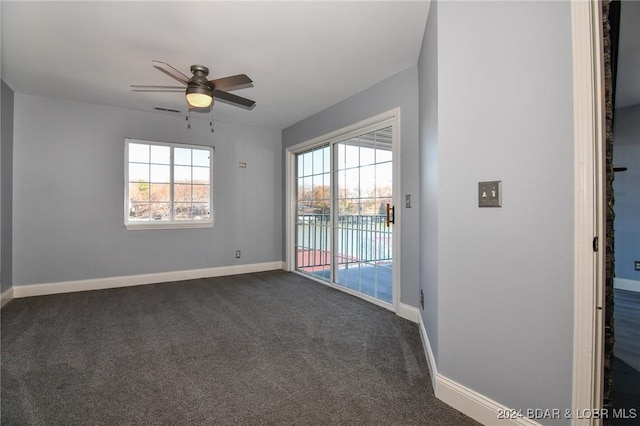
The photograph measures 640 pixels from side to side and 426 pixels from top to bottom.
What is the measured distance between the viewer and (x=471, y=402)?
5.42 ft

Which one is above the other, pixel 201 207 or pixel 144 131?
pixel 144 131

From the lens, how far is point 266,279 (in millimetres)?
4801

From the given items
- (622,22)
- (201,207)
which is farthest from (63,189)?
(622,22)

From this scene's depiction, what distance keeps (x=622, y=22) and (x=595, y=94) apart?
194 cm

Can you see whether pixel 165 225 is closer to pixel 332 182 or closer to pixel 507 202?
pixel 332 182

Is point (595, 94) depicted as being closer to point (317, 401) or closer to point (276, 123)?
point (317, 401)

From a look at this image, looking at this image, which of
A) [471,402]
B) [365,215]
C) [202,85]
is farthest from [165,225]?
[471,402]

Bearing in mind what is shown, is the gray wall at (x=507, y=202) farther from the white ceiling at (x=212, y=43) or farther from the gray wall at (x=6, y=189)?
the gray wall at (x=6, y=189)

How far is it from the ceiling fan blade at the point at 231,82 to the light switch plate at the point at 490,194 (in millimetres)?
2071

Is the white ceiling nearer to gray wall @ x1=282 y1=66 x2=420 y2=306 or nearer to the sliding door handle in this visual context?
gray wall @ x1=282 y1=66 x2=420 y2=306

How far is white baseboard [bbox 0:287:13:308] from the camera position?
344 cm

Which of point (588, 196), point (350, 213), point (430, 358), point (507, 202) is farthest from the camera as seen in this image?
→ point (350, 213)

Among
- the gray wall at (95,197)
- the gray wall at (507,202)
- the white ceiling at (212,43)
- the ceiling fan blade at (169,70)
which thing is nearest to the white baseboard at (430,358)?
the gray wall at (507,202)

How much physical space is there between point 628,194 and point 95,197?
7477 millimetres
